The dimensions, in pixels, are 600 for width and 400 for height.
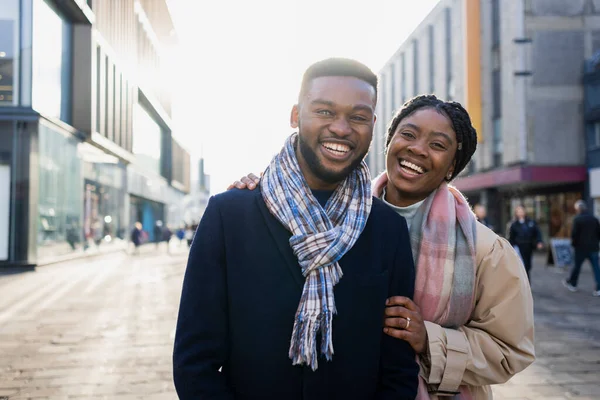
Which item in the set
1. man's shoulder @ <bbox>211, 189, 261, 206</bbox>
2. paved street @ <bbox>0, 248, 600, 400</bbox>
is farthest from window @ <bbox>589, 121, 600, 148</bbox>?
man's shoulder @ <bbox>211, 189, 261, 206</bbox>

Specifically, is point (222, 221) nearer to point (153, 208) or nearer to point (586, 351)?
point (586, 351)

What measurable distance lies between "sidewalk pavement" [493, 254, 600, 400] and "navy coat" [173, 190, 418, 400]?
2.84 meters

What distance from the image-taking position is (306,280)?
1644mm

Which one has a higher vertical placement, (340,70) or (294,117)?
(340,70)

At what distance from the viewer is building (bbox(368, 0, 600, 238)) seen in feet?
76.8

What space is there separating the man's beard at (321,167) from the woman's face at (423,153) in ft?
1.30

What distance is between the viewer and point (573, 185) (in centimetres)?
2372

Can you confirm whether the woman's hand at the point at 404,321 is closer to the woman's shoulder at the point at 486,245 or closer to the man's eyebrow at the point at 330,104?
the woman's shoulder at the point at 486,245

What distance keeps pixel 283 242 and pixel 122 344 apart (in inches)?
186

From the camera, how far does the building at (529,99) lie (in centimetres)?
2342

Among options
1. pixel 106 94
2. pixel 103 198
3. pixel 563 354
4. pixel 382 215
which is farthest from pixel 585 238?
pixel 103 198

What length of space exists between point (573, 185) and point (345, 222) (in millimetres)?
25358

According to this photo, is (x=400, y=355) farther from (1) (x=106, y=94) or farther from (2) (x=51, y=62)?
(1) (x=106, y=94)

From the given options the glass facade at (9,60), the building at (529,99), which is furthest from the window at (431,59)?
the glass facade at (9,60)
